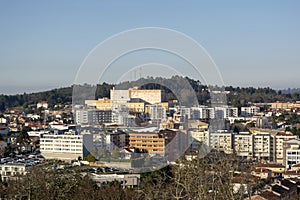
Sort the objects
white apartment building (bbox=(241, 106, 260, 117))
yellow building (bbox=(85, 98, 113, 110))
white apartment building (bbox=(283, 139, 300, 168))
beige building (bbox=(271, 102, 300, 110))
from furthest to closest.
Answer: beige building (bbox=(271, 102, 300, 110)) → white apartment building (bbox=(241, 106, 260, 117)) → white apartment building (bbox=(283, 139, 300, 168)) → yellow building (bbox=(85, 98, 113, 110))

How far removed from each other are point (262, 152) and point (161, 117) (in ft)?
13.1

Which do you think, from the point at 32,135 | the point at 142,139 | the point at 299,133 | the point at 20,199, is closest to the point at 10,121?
the point at 32,135

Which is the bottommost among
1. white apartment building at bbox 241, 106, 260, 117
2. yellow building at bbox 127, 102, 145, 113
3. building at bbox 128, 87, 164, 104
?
white apartment building at bbox 241, 106, 260, 117

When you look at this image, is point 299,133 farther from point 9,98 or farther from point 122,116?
point 9,98

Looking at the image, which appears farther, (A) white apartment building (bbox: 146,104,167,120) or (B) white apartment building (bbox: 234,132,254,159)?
(B) white apartment building (bbox: 234,132,254,159)

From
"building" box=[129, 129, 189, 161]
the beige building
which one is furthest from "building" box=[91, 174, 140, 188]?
the beige building

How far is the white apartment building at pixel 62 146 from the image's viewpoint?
12.8 meters

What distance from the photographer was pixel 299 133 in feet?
49.8

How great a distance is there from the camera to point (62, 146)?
527 inches

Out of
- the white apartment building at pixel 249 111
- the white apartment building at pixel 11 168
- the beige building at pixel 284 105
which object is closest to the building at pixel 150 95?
the white apartment building at pixel 11 168

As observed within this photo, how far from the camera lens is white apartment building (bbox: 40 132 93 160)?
12.8 metres

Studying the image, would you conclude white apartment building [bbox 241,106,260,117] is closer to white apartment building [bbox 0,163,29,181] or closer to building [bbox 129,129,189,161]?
white apartment building [bbox 0,163,29,181]

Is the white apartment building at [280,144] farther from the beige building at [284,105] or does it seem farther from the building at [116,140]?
the beige building at [284,105]

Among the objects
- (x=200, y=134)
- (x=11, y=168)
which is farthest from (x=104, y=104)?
(x=11, y=168)
